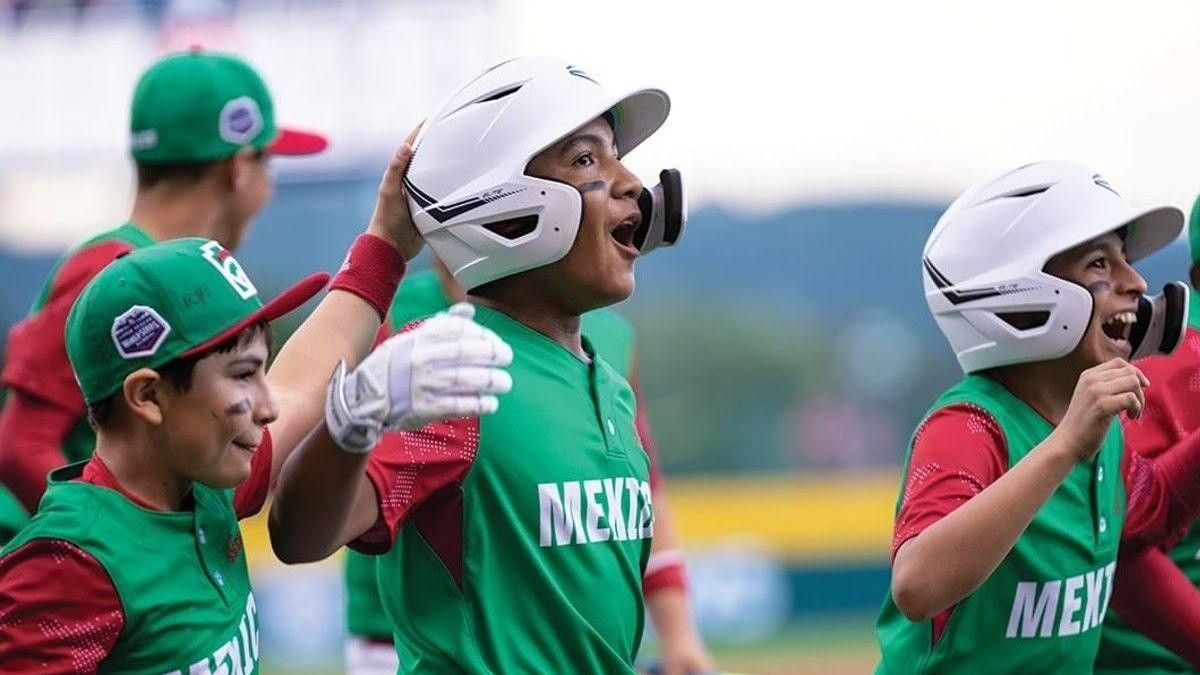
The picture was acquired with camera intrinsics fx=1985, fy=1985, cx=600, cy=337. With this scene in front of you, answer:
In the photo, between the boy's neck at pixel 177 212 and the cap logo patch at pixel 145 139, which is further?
the cap logo patch at pixel 145 139

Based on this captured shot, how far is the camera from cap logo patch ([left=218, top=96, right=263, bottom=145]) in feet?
17.6

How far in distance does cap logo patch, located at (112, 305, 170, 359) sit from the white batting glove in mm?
463

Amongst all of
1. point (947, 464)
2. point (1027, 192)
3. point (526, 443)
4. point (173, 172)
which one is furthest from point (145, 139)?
point (947, 464)

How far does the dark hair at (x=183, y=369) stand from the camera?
3316 millimetres

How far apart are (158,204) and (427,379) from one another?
258 cm

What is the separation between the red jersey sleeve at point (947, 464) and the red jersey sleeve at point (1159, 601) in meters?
0.67

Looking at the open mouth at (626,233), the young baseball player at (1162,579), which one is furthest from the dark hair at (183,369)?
the young baseball player at (1162,579)

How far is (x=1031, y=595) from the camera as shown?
4.04 metres

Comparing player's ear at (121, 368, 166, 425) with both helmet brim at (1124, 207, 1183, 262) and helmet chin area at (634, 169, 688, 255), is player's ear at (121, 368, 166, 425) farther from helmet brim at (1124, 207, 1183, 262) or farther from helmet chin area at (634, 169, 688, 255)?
helmet brim at (1124, 207, 1183, 262)

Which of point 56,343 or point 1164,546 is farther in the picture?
point 56,343

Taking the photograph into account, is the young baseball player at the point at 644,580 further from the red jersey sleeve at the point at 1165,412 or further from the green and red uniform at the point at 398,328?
the red jersey sleeve at the point at 1165,412

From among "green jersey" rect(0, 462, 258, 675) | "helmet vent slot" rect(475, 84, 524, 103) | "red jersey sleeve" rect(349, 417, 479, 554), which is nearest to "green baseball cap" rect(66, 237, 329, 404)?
"green jersey" rect(0, 462, 258, 675)

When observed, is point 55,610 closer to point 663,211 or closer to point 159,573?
point 159,573

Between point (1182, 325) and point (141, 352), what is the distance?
2.19m
